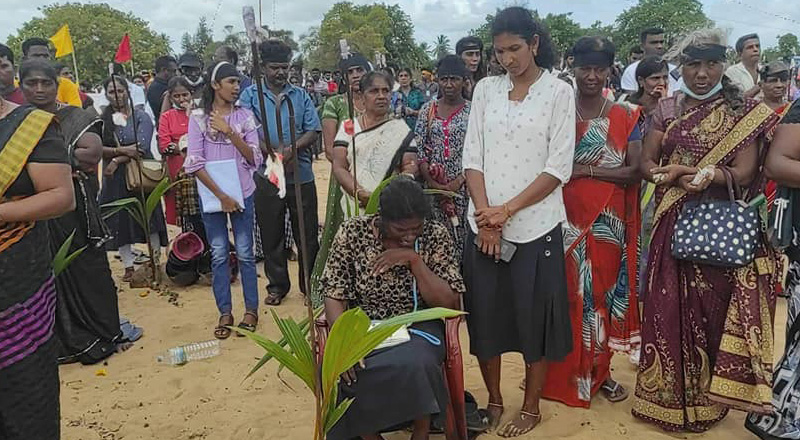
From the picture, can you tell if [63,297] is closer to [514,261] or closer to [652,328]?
[514,261]

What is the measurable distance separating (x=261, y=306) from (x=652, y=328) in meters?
3.05

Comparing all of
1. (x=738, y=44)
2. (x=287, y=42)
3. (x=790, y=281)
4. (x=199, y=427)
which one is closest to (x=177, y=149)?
(x=287, y=42)

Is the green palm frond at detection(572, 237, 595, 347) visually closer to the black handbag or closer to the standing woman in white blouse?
the standing woman in white blouse

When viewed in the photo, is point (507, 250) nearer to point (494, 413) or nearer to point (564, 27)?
point (494, 413)

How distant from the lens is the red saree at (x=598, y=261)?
319 centimetres

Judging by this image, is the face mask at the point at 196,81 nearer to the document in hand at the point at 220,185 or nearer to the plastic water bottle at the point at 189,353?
the document in hand at the point at 220,185

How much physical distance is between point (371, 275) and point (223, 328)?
200cm

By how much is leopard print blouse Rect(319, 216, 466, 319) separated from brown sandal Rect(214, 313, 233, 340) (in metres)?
1.80

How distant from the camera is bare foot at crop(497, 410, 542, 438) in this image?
3.07 meters

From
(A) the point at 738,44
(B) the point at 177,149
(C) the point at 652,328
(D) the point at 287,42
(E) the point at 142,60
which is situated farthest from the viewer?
(E) the point at 142,60

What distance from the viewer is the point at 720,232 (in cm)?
277

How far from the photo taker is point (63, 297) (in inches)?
159

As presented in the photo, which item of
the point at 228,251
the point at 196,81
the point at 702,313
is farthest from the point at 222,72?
the point at 702,313

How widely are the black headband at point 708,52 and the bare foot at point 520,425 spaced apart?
1848 mm
